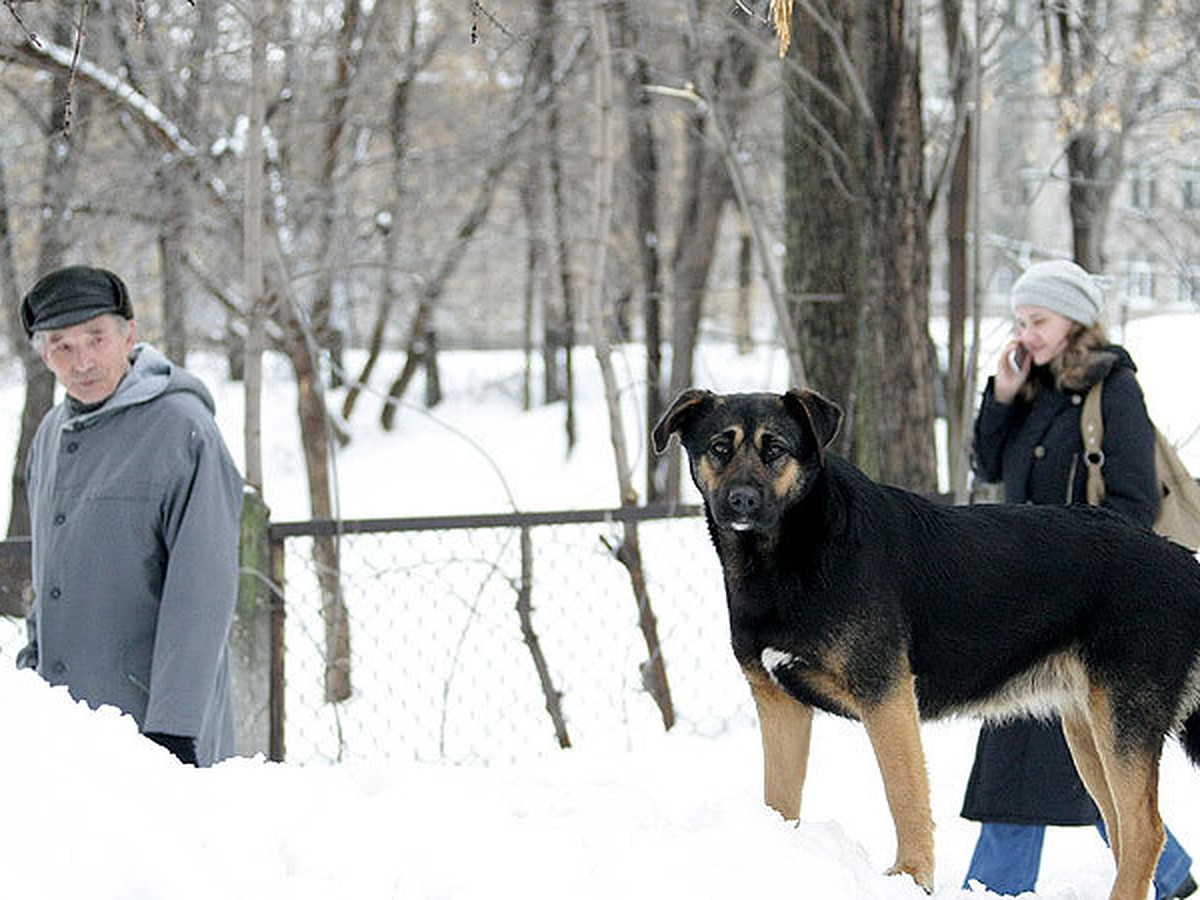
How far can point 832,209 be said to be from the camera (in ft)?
25.6

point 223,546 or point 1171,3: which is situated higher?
point 1171,3

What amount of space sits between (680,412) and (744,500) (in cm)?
31

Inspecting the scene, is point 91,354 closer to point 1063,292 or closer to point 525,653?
point 1063,292

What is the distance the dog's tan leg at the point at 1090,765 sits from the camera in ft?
13.0

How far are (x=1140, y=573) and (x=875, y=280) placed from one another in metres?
3.94

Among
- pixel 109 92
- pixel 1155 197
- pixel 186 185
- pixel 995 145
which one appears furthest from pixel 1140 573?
pixel 995 145

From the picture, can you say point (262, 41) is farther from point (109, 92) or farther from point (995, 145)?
point (995, 145)

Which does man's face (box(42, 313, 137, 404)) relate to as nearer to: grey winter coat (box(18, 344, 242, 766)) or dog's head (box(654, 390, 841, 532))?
grey winter coat (box(18, 344, 242, 766))

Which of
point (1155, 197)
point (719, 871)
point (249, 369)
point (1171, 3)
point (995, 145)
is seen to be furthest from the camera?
point (995, 145)

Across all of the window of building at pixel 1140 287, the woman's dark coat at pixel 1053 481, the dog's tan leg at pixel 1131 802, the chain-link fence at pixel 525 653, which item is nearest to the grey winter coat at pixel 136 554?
the chain-link fence at pixel 525 653

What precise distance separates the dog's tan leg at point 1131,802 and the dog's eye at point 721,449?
1.15m

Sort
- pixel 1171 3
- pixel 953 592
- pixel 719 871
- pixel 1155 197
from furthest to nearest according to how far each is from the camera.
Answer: pixel 1155 197 < pixel 1171 3 < pixel 953 592 < pixel 719 871

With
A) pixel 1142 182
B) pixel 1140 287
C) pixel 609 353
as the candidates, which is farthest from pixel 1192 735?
pixel 1142 182

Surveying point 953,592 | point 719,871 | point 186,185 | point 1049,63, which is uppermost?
point 1049,63
